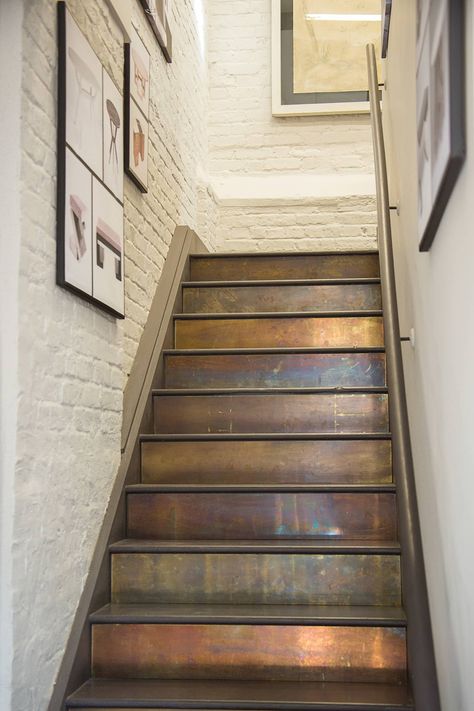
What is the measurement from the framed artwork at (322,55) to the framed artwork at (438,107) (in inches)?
129

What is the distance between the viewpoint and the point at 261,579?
248 centimetres

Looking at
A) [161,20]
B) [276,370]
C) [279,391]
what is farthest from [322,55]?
[279,391]

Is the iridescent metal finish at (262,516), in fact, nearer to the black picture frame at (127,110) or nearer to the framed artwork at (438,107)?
the framed artwork at (438,107)

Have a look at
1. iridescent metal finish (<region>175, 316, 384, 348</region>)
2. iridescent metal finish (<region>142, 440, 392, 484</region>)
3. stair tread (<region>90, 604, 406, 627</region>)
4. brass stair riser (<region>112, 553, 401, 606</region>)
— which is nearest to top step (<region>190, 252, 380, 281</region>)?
iridescent metal finish (<region>175, 316, 384, 348</region>)

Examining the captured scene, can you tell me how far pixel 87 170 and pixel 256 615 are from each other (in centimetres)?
140

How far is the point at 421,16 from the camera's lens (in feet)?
6.35

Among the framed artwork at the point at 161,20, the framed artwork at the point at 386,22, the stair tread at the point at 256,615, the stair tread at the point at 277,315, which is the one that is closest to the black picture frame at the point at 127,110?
the framed artwork at the point at 161,20

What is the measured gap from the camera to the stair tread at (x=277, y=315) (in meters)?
3.48

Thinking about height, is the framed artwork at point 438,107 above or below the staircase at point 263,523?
above

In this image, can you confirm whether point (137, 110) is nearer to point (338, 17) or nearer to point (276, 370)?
point (276, 370)

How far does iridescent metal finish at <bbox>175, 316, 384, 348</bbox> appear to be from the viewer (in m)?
3.48

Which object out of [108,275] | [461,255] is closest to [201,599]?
[108,275]

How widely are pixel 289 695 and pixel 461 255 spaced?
4.08ft

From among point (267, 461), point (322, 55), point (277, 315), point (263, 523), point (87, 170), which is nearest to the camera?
point (87, 170)
